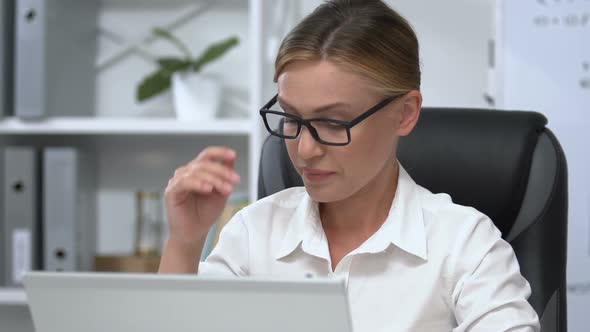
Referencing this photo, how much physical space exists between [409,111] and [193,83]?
1.11 meters

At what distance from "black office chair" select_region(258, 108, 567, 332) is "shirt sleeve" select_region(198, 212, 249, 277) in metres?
0.14

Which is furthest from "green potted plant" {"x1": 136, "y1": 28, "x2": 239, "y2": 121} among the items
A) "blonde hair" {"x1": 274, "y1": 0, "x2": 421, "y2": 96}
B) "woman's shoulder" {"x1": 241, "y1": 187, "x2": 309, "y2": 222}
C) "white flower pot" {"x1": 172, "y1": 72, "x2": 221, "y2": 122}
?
"blonde hair" {"x1": 274, "y1": 0, "x2": 421, "y2": 96}

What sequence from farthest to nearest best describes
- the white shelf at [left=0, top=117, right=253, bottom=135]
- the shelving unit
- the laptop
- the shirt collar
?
the shelving unit < the white shelf at [left=0, top=117, right=253, bottom=135] < the shirt collar < the laptop

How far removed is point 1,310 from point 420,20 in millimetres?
1449

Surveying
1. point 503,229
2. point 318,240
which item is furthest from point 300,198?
point 503,229

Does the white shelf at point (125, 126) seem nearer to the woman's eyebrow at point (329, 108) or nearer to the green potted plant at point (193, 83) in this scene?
the green potted plant at point (193, 83)

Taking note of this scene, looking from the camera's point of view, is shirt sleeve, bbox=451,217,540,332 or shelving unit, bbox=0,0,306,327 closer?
shirt sleeve, bbox=451,217,540,332

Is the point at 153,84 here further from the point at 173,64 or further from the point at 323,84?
the point at 323,84

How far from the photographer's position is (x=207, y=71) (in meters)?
2.27

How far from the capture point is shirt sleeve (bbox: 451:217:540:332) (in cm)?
93

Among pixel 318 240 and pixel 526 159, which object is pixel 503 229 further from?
pixel 318 240

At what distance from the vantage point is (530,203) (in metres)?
1.19

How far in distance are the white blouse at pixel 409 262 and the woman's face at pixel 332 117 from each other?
11 centimetres

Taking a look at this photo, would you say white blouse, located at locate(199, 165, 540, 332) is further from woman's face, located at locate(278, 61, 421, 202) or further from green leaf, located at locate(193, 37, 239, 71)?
green leaf, located at locate(193, 37, 239, 71)
